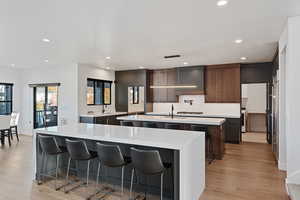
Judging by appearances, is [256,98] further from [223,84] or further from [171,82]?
[171,82]

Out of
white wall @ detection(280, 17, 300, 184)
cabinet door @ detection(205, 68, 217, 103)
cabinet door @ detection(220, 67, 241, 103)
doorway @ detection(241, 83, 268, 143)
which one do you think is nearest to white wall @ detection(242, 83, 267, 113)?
doorway @ detection(241, 83, 268, 143)

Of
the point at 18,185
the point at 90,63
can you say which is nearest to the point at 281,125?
the point at 18,185

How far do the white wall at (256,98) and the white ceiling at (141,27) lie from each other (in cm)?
348

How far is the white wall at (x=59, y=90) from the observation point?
6.75m

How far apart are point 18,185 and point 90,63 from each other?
14.5ft

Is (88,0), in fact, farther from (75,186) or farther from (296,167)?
(296,167)

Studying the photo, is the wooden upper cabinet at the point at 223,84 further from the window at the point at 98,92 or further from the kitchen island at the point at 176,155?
the kitchen island at the point at 176,155

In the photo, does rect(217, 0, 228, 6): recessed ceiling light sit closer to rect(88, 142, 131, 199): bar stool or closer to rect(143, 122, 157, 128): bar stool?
rect(88, 142, 131, 199): bar stool

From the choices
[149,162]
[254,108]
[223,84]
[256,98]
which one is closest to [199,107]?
[223,84]

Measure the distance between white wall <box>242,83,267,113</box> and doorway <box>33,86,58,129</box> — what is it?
7901 mm

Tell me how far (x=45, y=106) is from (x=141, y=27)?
5972 mm

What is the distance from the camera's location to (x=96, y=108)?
7570mm

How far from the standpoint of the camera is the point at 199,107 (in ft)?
24.6

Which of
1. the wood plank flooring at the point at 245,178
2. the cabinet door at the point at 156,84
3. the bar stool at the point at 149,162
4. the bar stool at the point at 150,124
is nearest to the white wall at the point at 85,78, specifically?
the cabinet door at the point at 156,84
